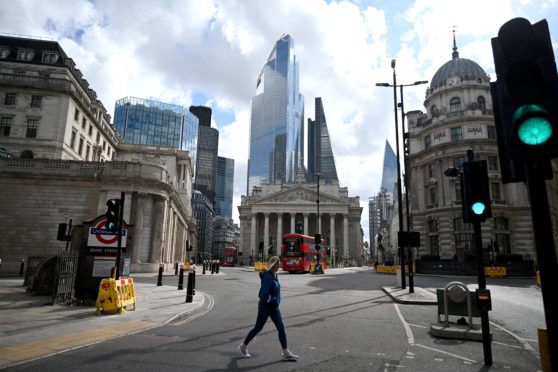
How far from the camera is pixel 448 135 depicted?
50.8 metres

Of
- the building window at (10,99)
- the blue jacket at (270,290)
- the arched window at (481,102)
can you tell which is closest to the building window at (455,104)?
the arched window at (481,102)

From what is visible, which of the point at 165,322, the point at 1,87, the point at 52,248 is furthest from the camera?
the point at 1,87

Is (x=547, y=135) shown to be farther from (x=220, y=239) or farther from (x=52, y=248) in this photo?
(x=220, y=239)

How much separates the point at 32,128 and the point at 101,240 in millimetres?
38184

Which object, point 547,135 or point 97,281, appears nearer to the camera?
point 547,135

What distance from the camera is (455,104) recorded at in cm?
5488

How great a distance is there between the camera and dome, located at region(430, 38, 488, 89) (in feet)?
184

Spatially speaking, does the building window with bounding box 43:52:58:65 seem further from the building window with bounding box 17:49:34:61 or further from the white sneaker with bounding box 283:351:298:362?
A: the white sneaker with bounding box 283:351:298:362

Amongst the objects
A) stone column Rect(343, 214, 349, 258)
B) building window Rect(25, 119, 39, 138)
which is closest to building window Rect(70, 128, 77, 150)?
building window Rect(25, 119, 39, 138)

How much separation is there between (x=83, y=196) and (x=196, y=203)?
10992 cm

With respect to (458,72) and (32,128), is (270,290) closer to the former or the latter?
(32,128)

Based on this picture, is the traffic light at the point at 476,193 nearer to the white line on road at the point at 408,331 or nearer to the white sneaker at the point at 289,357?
the white line on road at the point at 408,331

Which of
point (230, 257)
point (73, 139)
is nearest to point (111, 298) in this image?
point (73, 139)

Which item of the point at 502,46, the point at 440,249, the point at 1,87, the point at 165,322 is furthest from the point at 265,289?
the point at 1,87
